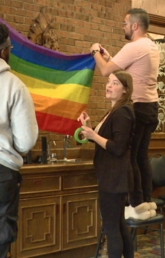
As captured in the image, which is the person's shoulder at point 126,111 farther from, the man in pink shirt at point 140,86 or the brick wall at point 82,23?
the brick wall at point 82,23

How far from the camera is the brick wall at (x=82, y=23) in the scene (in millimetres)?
3875

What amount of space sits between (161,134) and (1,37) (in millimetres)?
3277

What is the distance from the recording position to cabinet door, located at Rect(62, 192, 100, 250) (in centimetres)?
354

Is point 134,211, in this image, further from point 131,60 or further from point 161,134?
point 161,134

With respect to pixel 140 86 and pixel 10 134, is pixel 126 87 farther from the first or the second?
pixel 10 134

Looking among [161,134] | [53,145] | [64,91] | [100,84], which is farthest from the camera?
[161,134]

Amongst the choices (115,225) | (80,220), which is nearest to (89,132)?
(115,225)

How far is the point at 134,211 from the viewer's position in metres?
2.83

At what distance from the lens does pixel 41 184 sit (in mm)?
3406

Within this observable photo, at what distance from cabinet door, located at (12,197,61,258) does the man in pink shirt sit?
93 centimetres

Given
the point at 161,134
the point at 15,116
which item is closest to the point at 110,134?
the point at 15,116

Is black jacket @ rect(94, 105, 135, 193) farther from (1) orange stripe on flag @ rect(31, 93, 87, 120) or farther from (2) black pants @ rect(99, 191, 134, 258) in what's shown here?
(1) orange stripe on flag @ rect(31, 93, 87, 120)

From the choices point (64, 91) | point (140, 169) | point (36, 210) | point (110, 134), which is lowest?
point (36, 210)

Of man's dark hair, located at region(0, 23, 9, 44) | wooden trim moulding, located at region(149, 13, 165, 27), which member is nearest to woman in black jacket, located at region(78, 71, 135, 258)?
man's dark hair, located at region(0, 23, 9, 44)
